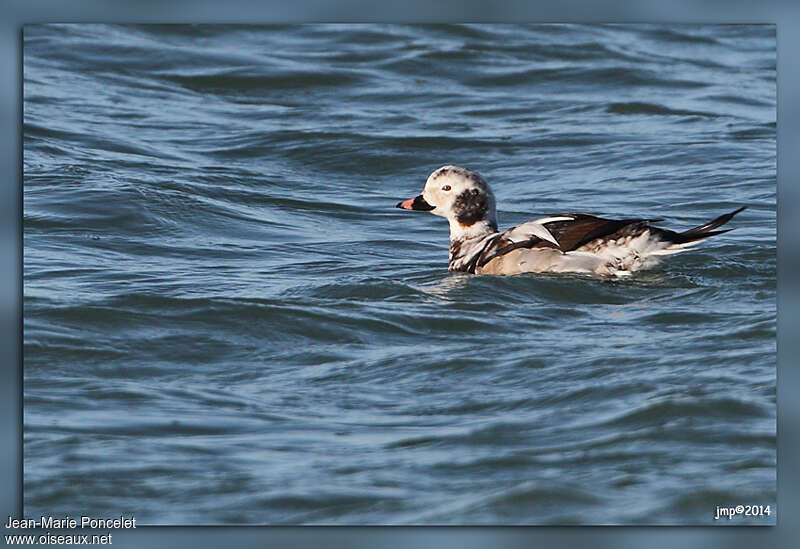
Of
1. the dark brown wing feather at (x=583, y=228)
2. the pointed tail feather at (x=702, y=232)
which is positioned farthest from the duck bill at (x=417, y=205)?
the pointed tail feather at (x=702, y=232)

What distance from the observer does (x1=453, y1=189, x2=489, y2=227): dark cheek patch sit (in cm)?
796

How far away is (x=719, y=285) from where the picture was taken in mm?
7117

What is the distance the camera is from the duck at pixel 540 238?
7168 mm

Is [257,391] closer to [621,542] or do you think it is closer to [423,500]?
[423,500]

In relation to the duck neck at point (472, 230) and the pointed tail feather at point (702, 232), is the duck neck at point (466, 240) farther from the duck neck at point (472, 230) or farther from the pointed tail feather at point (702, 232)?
the pointed tail feather at point (702, 232)

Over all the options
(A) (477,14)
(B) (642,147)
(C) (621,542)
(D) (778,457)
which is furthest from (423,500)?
(B) (642,147)

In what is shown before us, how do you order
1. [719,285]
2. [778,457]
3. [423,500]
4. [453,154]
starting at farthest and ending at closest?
[453,154], [719,285], [778,457], [423,500]

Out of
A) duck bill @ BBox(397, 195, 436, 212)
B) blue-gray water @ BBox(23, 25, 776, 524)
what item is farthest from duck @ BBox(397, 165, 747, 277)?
blue-gray water @ BBox(23, 25, 776, 524)

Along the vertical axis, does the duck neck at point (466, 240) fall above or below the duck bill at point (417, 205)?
below

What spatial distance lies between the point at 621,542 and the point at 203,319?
201 cm

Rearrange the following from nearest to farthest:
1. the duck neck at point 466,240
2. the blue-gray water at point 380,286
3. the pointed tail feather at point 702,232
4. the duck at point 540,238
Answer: the blue-gray water at point 380,286, the pointed tail feather at point 702,232, the duck at point 540,238, the duck neck at point 466,240

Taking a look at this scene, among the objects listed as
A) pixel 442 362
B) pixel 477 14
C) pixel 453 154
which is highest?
pixel 477 14

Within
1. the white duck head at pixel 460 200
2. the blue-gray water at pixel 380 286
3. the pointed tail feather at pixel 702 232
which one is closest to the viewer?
the blue-gray water at pixel 380 286

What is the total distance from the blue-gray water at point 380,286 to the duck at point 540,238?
0.11 meters
